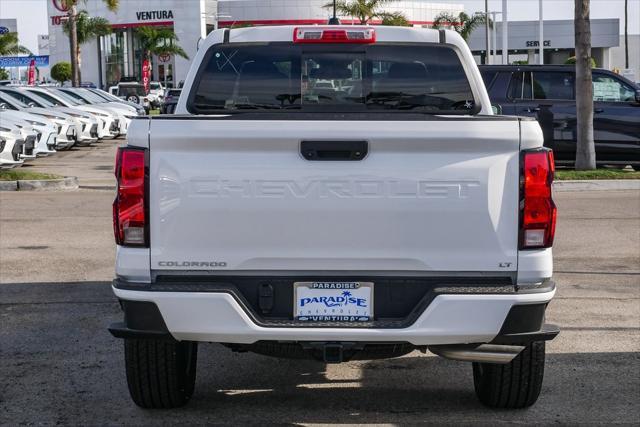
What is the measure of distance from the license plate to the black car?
564 inches

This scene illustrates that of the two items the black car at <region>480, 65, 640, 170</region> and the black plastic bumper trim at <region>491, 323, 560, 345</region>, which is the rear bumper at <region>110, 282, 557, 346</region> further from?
the black car at <region>480, 65, 640, 170</region>

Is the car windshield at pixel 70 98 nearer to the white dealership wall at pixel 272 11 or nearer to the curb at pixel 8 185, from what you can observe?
the curb at pixel 8 185

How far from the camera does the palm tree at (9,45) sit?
9000cm

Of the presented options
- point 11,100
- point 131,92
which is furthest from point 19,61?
point 11,100

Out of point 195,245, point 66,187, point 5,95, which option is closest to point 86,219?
point 66,187

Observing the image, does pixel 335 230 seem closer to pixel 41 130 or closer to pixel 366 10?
pixel 41 130

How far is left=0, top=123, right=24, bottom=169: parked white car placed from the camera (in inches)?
753

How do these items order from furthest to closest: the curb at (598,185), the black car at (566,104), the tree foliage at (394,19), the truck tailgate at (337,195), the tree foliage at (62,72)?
the tree foliage at (62,72)
the tree foliage at (394,19)
the black car at (566,104)
the curb at (598,185)
the truck tailgate at (337,195)

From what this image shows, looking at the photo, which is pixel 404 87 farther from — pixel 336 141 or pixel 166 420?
pixel 166 420

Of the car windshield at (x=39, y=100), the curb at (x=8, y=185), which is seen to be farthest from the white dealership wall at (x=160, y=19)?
the curb at (x=8, y=185)

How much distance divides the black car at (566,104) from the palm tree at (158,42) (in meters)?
70.0

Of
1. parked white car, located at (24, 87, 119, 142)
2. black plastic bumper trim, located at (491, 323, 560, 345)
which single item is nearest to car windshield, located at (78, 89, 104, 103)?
parked white car, located at (24, 87, 119, 142)

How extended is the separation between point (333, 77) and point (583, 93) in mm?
12540

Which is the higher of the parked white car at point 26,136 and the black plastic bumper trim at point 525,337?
the parked white car at point 26,136
